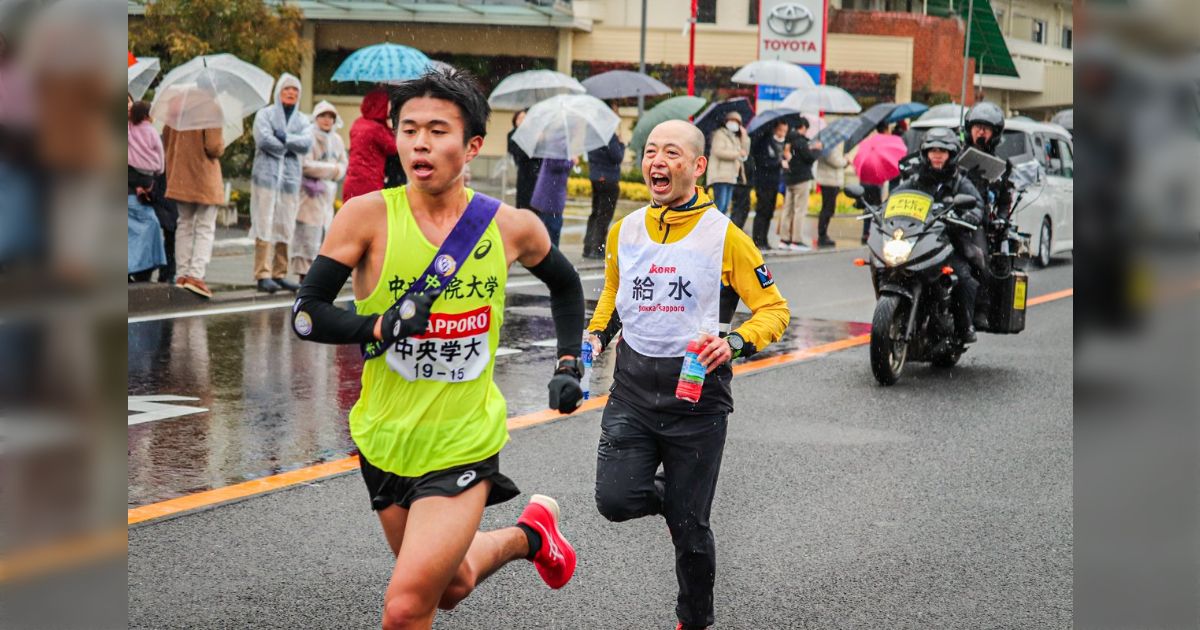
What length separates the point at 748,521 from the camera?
240 inches

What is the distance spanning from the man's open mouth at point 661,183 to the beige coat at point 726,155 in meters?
14.8

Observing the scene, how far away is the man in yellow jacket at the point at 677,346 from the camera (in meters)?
4.44

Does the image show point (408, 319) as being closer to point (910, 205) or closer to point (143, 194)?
point (910, 205)

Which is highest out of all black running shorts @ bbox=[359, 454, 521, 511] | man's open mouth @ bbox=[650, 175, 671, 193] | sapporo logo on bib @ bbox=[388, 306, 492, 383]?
man's open mouth @ bbox=[650, 175, 671, 193]

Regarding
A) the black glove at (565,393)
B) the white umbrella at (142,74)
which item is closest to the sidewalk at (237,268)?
the white umbrella at (142,74)

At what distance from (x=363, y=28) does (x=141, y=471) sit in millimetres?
40676

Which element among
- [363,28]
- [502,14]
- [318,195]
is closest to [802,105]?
[318,195]

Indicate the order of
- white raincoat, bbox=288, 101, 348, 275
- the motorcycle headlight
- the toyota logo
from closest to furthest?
the motorcycle headlight < white raincoat, bbox=288, 101, 348, 275 < the toyota logo

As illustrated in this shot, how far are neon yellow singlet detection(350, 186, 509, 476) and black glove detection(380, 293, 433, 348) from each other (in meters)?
0.28

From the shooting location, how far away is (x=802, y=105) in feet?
76.8

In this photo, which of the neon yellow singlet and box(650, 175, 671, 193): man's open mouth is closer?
the neon yellow singlet

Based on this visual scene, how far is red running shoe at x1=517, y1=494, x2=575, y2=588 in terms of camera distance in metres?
4.41

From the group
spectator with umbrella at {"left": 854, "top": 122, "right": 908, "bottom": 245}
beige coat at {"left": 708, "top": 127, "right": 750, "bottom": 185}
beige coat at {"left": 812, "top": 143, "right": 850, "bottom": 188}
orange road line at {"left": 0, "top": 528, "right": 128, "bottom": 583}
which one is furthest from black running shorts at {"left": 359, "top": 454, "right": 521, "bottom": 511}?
beige coat at {"left": 812, "top": 143, "right": 850, "bottom": 188}

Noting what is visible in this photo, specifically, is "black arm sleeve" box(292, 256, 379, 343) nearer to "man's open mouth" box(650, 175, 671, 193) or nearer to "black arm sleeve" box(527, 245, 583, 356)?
"black arm sleeve" box(527, 245, 583, 356)
